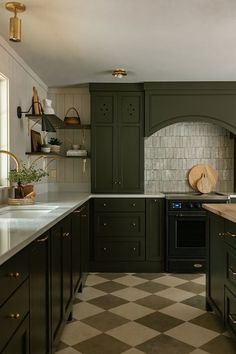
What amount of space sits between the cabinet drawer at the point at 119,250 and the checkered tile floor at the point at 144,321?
1.43 feet

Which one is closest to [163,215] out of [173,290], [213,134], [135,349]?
[173,290]

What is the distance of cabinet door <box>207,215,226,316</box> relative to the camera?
9.61 feet

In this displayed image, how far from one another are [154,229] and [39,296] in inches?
114

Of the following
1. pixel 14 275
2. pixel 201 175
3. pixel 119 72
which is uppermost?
pixel 119 72

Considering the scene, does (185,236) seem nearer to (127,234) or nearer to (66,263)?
(127,234)

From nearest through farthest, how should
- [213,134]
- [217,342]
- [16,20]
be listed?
1. [16,20]
2. [217,342]
3. [213,134]

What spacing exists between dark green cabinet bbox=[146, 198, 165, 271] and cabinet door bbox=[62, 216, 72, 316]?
1842mm

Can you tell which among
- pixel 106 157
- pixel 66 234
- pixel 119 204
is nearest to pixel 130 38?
pixel 66 234

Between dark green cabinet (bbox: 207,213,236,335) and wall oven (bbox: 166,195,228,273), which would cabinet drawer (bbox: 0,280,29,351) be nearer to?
dark green cabinet (bbox: 207,213,236,335)

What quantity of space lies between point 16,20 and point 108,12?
2.06 ft

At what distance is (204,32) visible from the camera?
3.19m

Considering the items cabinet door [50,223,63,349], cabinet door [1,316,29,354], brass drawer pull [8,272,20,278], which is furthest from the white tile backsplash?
brass drawer pull [8,272,20,278]

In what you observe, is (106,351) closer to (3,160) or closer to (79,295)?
(79,295)

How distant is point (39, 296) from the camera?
2.05 metres
